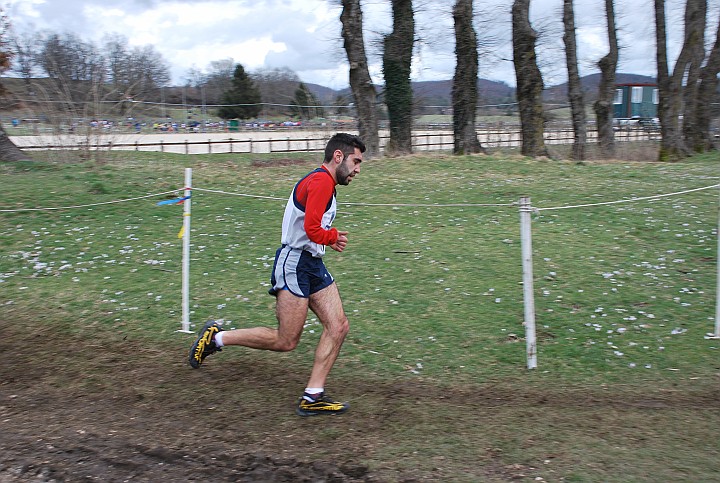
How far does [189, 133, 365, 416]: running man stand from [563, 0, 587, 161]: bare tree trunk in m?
19.0

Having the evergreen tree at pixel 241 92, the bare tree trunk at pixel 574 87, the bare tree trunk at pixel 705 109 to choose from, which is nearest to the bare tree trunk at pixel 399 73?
the bare tree trunk at pixel 574 87

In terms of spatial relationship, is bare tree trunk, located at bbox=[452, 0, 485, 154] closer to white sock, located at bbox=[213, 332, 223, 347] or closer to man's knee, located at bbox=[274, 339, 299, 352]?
white sock, located at bbox=[213, 332, 223, 347]

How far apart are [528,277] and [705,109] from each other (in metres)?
22.4

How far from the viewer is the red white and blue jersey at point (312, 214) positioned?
5.08m

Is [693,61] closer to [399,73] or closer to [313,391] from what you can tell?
[399,73]

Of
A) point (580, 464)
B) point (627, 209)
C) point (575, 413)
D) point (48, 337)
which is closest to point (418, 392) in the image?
point (575, 413)

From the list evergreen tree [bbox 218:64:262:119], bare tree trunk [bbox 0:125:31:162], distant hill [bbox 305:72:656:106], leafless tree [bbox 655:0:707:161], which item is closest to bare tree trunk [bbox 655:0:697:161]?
leafless tree [bbox 655:0:707:161]

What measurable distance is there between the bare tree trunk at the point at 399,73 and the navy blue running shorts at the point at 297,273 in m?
16.2

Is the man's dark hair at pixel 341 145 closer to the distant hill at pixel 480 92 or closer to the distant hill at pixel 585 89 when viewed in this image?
the distant hill at pixel 480 92

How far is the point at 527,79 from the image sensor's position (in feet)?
64.6

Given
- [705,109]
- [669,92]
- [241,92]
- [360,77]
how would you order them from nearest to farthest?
[360,77] < [669,92] < [705,109] < [241,92]

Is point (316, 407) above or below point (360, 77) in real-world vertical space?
below

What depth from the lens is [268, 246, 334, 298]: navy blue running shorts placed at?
5273 mm

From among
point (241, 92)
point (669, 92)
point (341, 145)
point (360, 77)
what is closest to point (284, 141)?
point (360, 77)
